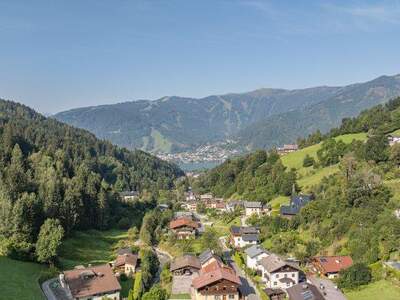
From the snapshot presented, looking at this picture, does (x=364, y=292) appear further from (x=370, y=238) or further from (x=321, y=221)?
(x=321, y=221)

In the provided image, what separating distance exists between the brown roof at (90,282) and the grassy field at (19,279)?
3.49 m

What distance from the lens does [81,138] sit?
195 m

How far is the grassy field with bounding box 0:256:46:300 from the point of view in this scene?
4553cm

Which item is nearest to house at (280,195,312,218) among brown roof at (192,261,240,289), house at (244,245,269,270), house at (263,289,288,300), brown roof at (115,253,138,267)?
house at (244,245,269,270)

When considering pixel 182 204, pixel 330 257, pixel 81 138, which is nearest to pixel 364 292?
pixel 330 257

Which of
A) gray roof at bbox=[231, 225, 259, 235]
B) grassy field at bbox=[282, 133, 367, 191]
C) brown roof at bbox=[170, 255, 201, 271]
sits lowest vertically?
gray roof at bbox=[231, 225, 259, 235]

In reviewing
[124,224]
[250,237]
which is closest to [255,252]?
[250,237]

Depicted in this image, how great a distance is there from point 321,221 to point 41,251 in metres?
43.4

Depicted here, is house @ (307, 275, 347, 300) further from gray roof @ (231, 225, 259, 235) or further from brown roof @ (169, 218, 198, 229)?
brown roof @ (169, 218, 198, 229)

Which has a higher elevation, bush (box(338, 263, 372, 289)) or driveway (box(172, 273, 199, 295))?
bush (box(338, 263, 372, 289))

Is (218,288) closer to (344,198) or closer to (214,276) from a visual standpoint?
(214,276)

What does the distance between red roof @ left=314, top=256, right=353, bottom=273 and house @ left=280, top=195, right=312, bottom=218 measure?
22457 millimetres

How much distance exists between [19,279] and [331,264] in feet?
126

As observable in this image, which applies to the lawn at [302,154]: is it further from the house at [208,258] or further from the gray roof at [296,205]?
the house at [208,258]
